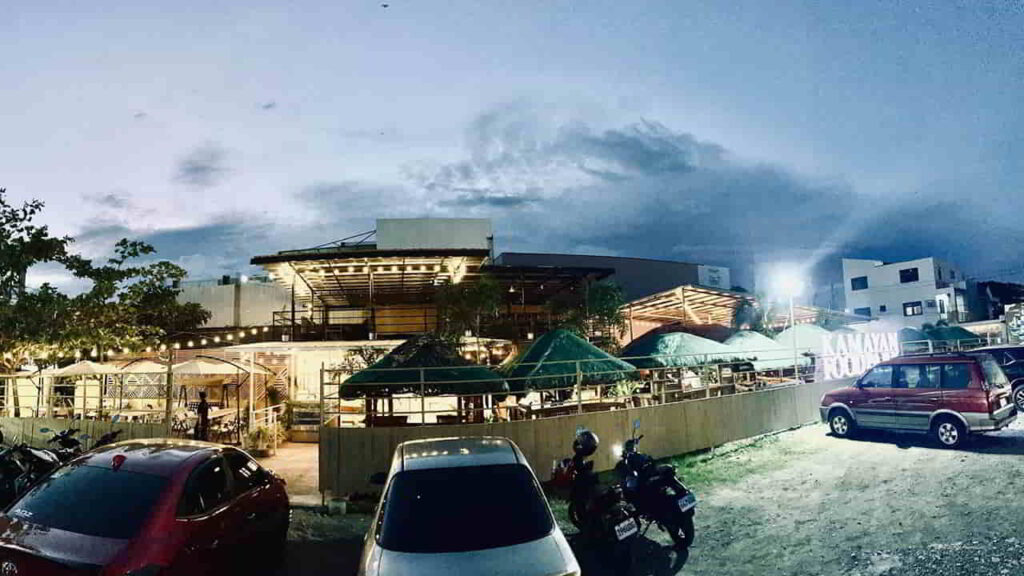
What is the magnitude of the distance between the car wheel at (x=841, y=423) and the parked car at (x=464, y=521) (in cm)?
1006

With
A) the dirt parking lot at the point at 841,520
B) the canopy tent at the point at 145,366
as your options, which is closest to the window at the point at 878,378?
the dirt parking lot at the point at 841,520

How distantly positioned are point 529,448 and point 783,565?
14.4 ft

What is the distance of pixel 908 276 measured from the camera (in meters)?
48.4

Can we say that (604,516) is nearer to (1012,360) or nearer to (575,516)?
(575,516)

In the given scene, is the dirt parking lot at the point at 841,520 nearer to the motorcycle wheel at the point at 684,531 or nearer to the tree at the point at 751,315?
the motorcycle wheel at the point at 684,531

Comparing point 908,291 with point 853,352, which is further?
point 908,291

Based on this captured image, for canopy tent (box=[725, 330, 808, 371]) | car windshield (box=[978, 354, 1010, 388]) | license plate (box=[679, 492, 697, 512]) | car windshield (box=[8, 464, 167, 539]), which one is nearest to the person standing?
car windshield (box=[8, 464, 167, 539])

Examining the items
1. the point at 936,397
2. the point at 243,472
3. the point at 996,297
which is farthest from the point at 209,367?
the point at 996,297

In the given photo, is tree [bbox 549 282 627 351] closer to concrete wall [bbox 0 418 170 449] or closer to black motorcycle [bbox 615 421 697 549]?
concrete wall [bbox 0 418 170 449]

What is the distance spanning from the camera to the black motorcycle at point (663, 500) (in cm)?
661

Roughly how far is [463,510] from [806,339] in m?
19.3

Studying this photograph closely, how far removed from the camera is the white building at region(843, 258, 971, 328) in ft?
150

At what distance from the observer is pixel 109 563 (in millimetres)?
4172

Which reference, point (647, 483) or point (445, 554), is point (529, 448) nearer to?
point (647, 483)
